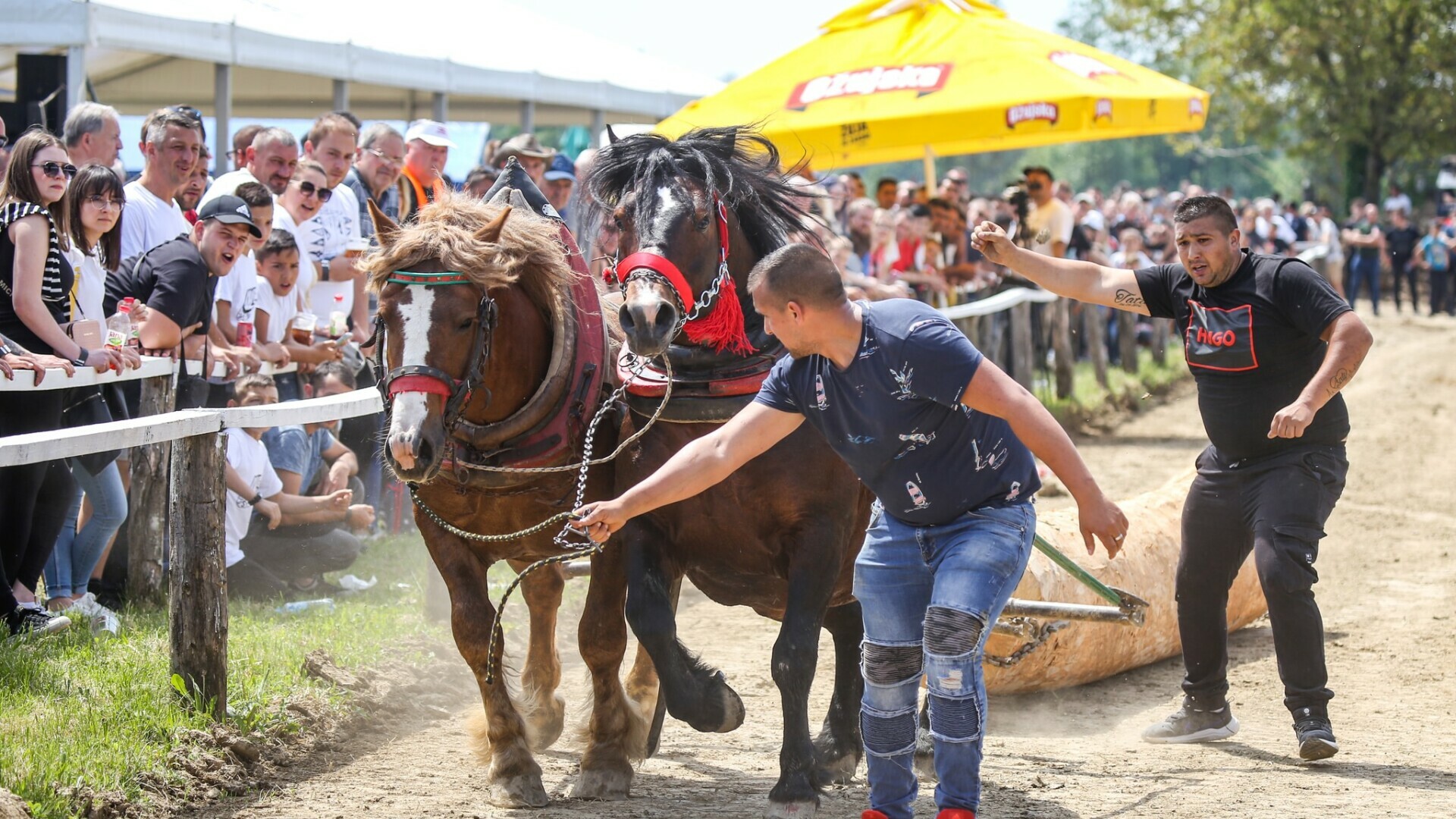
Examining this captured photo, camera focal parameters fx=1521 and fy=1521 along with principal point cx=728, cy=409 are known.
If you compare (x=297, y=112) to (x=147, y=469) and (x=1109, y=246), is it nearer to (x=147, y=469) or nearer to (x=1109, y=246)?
(x=1109, y=246)

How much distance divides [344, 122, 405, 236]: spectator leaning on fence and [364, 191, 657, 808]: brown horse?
3775mm

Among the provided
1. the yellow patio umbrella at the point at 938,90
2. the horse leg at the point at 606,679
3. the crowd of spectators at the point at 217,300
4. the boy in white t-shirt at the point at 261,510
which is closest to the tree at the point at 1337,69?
the yellow patio umbrella at the point at 938,90

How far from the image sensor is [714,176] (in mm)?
4945

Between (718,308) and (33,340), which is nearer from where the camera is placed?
(718,308)

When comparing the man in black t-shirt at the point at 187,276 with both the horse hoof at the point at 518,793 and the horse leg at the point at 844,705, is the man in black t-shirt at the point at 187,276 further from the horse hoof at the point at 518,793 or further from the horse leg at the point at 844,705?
the horse leg at the point at 844,705

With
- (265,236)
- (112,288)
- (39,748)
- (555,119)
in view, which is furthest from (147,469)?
(555,119)

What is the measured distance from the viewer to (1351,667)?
6.50 metres

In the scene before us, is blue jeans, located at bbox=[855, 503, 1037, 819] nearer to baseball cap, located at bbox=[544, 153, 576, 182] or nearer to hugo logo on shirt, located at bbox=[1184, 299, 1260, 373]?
hugo logo on shirt, located at bbox=[1184, 299, 1260, 373]

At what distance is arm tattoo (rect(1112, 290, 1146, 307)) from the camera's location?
5383mm

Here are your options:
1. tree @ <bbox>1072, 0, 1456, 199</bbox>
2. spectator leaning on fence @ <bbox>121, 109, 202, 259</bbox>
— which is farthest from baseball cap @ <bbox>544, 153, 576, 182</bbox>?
tree @ <bbox>1072, 0, 1456, 199</bbox>

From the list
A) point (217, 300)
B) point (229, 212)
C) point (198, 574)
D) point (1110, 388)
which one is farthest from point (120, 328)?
point (1110, 388)

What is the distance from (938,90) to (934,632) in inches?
305

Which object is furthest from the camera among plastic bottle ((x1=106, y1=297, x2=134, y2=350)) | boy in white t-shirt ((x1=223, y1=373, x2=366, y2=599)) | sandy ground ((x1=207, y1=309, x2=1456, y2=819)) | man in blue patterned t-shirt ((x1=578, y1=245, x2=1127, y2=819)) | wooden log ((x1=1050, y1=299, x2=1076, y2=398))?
wooden log ((x1=1050, y1=299, x2=1076, y2=398))

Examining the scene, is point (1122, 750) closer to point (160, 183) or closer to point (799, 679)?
point (799, 679)
